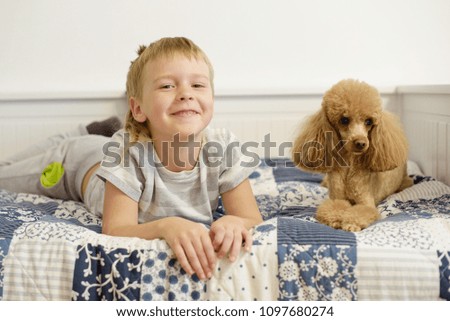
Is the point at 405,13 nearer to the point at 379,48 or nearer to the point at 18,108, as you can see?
the point at 379,48

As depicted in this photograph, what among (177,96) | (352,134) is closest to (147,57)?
(177,96)

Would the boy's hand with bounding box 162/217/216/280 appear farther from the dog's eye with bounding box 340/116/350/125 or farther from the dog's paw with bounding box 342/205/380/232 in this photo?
the dog's eye with bounding box 340/116/350/125

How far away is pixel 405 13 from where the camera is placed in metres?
2.48

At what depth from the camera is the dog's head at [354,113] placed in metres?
1.28

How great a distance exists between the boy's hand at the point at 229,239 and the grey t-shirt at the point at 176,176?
26 centimetres

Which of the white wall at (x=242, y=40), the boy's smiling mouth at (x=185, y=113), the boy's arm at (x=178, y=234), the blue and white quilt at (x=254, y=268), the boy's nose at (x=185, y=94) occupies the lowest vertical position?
the blue and white quilt at (x=254, y=268)

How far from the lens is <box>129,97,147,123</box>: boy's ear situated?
1181mm

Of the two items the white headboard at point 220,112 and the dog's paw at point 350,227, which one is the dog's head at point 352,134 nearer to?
the dog's paw at point 350,227

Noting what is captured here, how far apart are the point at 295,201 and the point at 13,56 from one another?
65.6 inches

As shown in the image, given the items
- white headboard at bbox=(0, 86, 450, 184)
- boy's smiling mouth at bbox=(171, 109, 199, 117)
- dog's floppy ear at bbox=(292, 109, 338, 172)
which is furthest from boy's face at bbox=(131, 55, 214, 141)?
white headboard at bbox=(0, 86, 450, 184)

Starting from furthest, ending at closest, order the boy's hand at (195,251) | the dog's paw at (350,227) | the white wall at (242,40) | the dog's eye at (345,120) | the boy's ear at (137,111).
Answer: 1. the white wall at (242,40)
2. the dog's eye at (345,120)
3. the boy's ear at (137,111)
4. the dog's paw at (350,227)
5. the boy's hand at (195,251)

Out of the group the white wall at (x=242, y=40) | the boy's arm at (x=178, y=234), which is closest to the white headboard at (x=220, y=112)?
the white wall at (x=242, y=40)
